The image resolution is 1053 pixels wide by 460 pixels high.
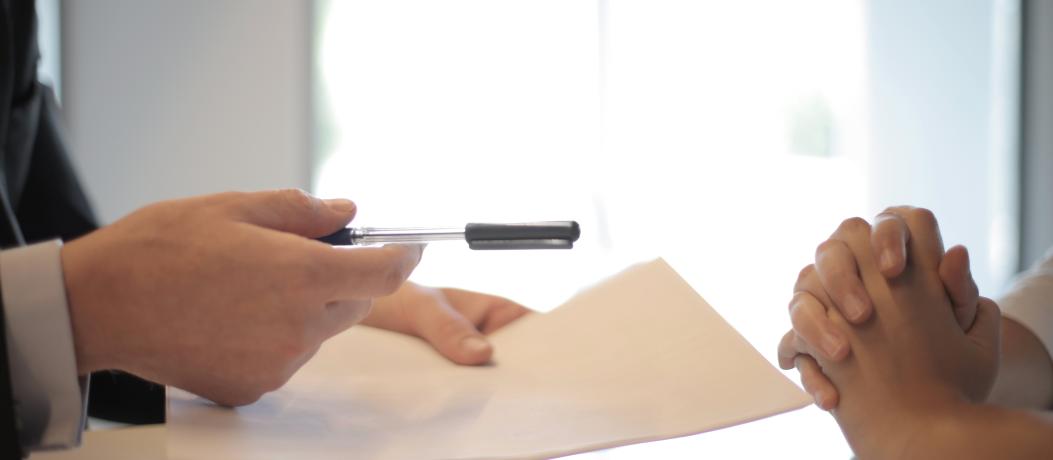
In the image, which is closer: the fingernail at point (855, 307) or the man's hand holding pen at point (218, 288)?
the man's hand holding pen at point (218, 288)

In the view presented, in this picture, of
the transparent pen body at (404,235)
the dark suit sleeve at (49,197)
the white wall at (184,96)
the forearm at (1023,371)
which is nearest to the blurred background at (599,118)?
the white wall at (184,96)

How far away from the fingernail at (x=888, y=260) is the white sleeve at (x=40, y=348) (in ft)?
1.54

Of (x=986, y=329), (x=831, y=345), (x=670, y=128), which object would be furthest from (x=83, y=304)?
(x=670, y=128)

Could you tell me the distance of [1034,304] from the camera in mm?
788

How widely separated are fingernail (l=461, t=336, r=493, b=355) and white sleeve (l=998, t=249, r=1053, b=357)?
0.51 metres

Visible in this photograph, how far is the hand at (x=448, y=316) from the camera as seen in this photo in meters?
0.58

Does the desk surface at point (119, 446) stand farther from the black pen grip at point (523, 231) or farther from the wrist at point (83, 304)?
the black pen grip at point (523, 231)

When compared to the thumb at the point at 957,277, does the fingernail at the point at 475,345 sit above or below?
below

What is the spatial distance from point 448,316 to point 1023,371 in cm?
49

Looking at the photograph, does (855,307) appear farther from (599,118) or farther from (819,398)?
(599,118)

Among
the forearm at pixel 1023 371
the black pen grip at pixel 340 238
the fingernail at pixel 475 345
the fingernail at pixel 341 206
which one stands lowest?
the forearm at pixel 1023 371

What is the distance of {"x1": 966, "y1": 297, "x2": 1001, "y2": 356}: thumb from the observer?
0.57m

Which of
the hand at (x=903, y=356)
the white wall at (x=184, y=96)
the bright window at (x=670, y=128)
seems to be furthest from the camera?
the bright window at (x=670, y=128)

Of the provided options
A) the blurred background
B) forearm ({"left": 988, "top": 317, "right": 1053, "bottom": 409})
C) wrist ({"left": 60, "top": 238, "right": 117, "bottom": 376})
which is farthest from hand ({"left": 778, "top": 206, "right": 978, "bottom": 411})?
the blurred background
